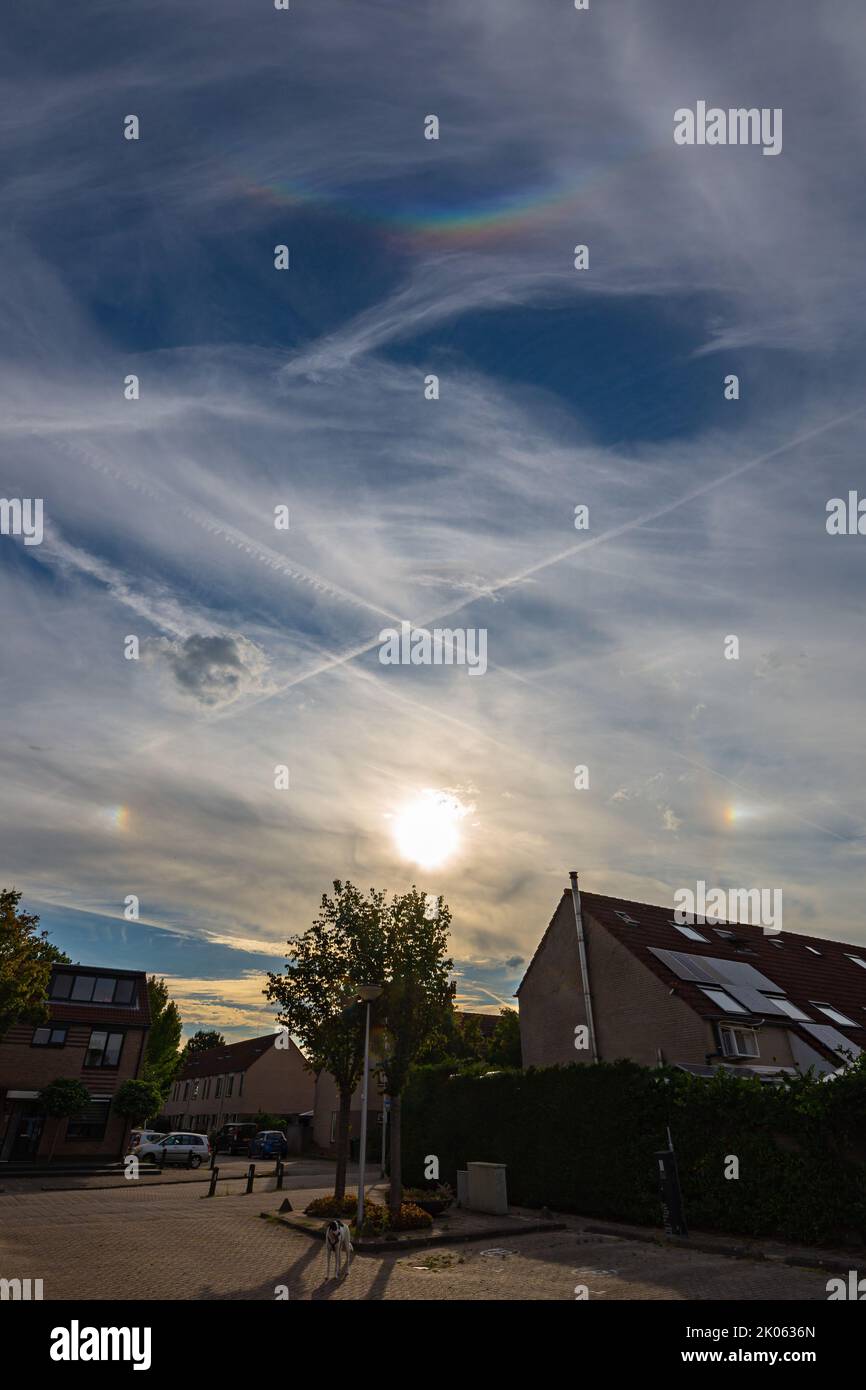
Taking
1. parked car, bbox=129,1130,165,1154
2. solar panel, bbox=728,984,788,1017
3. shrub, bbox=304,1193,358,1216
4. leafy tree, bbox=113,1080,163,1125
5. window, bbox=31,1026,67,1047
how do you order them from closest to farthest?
1. shrub, bbox=304,1193,358,1216
2. solar panel, bbox=728,984,788,1017
3. parked car, bbox=129,1130,165,1154
4. leafy tree, bbox=113,1080,163,1125
5. window, bbox=31,1026,67,1047

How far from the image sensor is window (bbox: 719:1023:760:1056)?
24.0 metres

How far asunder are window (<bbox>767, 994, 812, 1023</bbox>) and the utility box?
12431 mm

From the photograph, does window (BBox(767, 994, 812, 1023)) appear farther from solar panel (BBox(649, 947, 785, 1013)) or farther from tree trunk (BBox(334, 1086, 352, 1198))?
tree trunk (BBox(334, 1086, 352, 1198))

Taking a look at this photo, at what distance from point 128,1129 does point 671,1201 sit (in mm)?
35026

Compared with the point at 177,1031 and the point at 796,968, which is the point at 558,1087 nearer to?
the point at 796,968

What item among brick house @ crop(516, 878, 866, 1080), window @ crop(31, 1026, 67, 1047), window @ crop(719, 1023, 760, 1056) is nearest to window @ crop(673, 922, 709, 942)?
brick house @ crop(516, 878, 866, 1080)

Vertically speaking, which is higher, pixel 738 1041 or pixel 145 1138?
pixel 738 1041

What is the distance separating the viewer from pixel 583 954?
29.3 meters

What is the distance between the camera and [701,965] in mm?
28094

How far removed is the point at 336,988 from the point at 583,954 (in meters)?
13.1

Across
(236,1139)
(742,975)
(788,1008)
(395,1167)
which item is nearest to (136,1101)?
(236,1139)

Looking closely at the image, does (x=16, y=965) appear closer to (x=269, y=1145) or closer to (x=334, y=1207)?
(x=334, y=1207)

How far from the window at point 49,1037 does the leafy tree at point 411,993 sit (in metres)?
30.2
